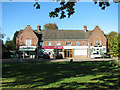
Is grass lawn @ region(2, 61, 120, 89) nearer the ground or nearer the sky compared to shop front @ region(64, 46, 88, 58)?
nearer the ground

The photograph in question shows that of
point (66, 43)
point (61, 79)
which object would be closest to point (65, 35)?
point (66, 43)

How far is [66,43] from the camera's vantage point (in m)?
44.6

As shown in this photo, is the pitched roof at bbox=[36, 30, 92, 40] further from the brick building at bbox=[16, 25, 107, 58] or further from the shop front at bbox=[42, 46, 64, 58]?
the shop front at bbox=[42, 46, 64, 58]

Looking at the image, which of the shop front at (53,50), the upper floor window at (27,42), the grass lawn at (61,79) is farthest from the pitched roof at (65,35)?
the grass lawn at (61,79)

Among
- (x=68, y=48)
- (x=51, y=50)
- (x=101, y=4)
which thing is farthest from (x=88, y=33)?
(x=101, y=4)

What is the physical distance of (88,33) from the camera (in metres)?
47.5

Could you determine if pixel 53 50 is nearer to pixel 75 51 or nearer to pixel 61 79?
pixel 75 51

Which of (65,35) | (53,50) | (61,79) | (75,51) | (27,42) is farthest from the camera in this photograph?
(65,35)

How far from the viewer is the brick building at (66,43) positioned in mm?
43562

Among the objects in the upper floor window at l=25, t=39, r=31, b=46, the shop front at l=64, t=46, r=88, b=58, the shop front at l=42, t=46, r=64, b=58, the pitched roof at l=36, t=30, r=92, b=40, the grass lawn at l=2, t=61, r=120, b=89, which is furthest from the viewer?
the pitched roof at l=36, t=30, r=92, b=40

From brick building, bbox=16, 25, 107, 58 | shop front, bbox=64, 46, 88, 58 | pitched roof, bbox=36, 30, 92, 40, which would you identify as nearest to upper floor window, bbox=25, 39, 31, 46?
brick building, bbox=16, 25, 107, 58

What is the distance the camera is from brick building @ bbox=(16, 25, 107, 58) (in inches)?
1715

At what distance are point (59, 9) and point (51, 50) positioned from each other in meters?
37.2

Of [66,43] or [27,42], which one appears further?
[66,43]
